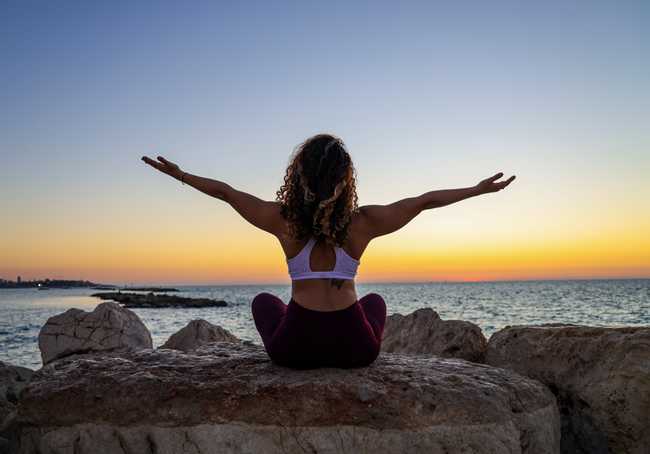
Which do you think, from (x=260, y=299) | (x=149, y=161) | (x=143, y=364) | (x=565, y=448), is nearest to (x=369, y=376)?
(x=260, y=299)

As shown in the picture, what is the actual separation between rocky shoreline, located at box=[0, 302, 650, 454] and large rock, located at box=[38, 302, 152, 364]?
5.24 m

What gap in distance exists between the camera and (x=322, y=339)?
14.7 ft

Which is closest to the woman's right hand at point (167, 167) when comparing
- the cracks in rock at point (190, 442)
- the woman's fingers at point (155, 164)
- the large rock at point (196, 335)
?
the woman's fingers at point (155, 164)

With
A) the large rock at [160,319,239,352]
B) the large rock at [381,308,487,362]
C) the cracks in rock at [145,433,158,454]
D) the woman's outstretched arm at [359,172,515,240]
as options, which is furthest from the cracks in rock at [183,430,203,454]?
the large rock at [160,319,239,352]

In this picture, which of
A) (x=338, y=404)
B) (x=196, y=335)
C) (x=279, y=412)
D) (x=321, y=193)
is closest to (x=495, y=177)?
(x=321, y=193)

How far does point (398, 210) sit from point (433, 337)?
3.86 metres

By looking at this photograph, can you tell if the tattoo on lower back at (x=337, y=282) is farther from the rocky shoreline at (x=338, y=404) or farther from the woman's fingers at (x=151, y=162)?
the woman's fingers at (x=151, y=162)

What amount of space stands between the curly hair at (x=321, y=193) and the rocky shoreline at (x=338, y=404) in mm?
1158

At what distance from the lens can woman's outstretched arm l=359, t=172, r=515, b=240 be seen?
15.3 ft

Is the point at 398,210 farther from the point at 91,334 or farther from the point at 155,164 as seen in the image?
the point at 91,334

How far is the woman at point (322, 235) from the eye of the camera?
443 cm

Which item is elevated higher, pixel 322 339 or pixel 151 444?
pixel 322 339

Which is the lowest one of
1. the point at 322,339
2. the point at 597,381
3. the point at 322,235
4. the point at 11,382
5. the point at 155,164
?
the point at 11,382

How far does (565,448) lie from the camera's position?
535 cm
